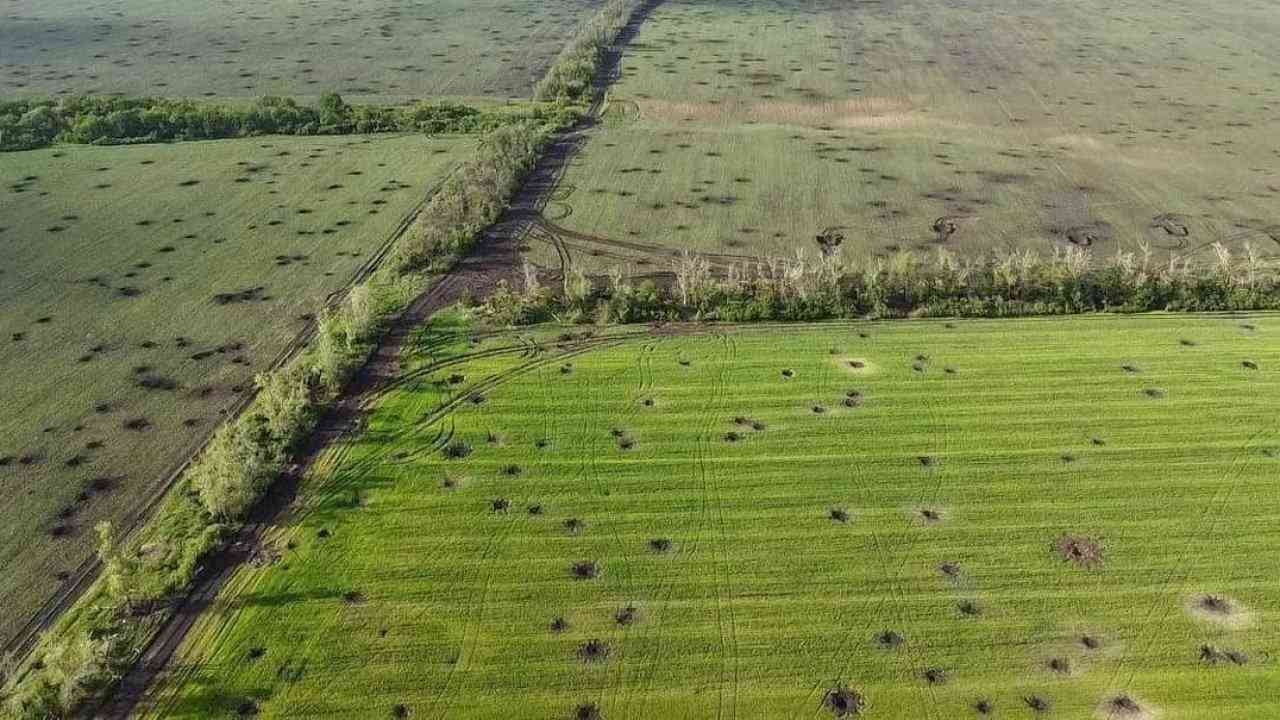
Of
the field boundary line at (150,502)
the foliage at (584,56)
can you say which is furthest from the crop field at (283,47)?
the field boundary line at (150,502)

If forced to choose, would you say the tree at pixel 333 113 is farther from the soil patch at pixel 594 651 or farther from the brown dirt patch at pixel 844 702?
the brown dirt patch at pixel 844 702

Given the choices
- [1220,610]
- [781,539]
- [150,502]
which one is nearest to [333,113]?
[150,502]

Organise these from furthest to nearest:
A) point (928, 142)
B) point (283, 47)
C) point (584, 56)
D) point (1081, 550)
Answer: point (283, 47) → point (584, 56) → point (928, 142) → point (1081, 550)

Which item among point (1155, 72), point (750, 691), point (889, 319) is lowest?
point (750, 691)

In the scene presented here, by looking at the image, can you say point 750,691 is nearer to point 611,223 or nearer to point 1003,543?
point 1003,543

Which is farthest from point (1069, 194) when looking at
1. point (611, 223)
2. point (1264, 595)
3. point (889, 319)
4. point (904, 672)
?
point (904, 672)

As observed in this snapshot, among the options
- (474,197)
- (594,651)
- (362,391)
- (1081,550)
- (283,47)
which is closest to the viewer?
(594,651)

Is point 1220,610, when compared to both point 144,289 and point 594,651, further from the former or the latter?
point 144,289

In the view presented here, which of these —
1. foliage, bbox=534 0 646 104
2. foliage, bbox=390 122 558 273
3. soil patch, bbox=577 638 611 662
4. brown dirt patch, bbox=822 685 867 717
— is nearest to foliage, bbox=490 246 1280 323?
foliage, bbox=390 122 558 273
